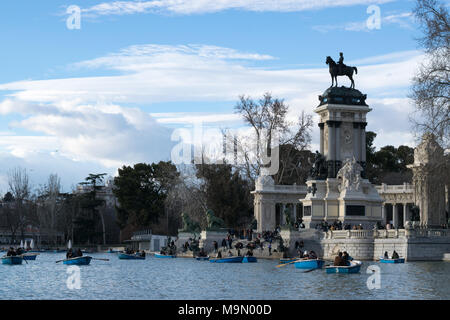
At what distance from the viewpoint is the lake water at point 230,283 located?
112 feet

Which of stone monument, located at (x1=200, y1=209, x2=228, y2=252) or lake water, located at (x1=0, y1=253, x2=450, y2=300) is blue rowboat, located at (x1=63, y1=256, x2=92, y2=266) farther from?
stone monument, located at (x1=200, y1=209, x2=228, y2=252)

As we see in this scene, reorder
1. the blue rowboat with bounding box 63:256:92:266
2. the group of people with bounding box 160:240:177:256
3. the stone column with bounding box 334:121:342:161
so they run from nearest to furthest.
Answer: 1. the blue rowboat with bounding box 63:256:92:266
2. the stone column with bounding box 334:121:342:161
3. the group of people with bounding box 160:240:177:256

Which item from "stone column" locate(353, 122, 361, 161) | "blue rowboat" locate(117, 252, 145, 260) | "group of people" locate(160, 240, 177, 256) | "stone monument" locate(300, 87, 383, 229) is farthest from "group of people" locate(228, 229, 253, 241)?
"stone column" locate(353, 122, 361, 161)

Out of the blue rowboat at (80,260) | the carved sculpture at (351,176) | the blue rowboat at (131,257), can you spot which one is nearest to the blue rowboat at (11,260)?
the blue rowboat at (80,260)

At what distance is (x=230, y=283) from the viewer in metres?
39.9

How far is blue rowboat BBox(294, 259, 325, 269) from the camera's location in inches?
1831

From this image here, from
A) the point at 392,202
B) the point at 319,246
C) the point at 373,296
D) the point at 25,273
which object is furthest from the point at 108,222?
the point at 373,296

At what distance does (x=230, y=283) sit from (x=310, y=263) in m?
8.23

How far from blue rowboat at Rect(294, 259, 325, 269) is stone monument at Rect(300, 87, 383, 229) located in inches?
804

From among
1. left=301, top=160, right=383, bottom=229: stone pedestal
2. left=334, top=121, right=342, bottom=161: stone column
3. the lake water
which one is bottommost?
the lake water

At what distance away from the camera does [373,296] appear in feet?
108

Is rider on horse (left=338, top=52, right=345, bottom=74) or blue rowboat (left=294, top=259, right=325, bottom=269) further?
rider on horse (left=338, top=52, right=345, bottom=74)

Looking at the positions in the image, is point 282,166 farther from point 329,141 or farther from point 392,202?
point 329,141

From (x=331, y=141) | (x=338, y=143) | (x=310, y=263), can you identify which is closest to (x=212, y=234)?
(x=331, y=141)
